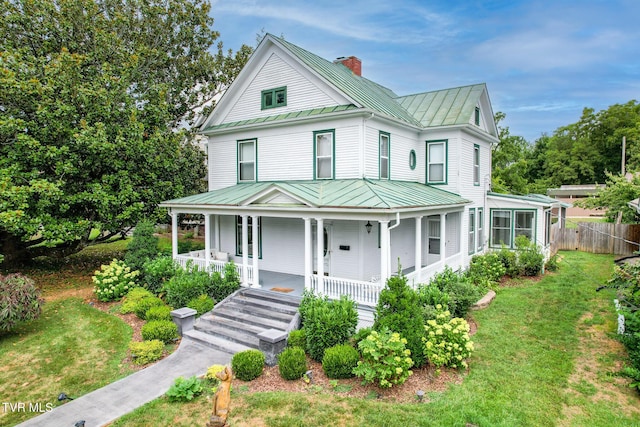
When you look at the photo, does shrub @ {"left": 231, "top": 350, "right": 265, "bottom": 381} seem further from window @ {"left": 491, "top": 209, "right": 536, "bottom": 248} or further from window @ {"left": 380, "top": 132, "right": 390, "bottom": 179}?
window @ {"left": 491, "top": 209, "right": 536, "bottom": 248}

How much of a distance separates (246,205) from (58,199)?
723 cm

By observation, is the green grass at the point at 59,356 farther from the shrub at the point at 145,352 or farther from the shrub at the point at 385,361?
the shrub at the point at 385,361

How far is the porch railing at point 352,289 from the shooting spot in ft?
33.0

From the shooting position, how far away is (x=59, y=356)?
29.8 feet

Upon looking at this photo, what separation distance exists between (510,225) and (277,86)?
1188cm

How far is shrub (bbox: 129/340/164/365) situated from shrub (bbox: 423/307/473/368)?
20.1 feet

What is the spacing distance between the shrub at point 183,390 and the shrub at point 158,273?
6348mm

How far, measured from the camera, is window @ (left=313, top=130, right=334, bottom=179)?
1327 cm

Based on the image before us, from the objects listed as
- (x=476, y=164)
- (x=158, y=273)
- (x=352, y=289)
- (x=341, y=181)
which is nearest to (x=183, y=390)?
(x=352, y=289)

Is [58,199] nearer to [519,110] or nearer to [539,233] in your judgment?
[539,233]

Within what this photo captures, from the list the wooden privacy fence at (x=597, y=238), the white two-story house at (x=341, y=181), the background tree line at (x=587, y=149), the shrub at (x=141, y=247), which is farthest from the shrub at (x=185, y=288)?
the background tree line at (x=587, y=149)

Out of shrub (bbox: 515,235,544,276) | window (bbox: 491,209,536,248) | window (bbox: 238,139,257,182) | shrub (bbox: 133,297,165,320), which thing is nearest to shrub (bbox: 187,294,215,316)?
shrub (bbox: 133,297,165,320)

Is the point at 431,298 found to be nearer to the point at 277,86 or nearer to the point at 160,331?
the point at 160,331

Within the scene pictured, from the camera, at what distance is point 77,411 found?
22.2 feet
